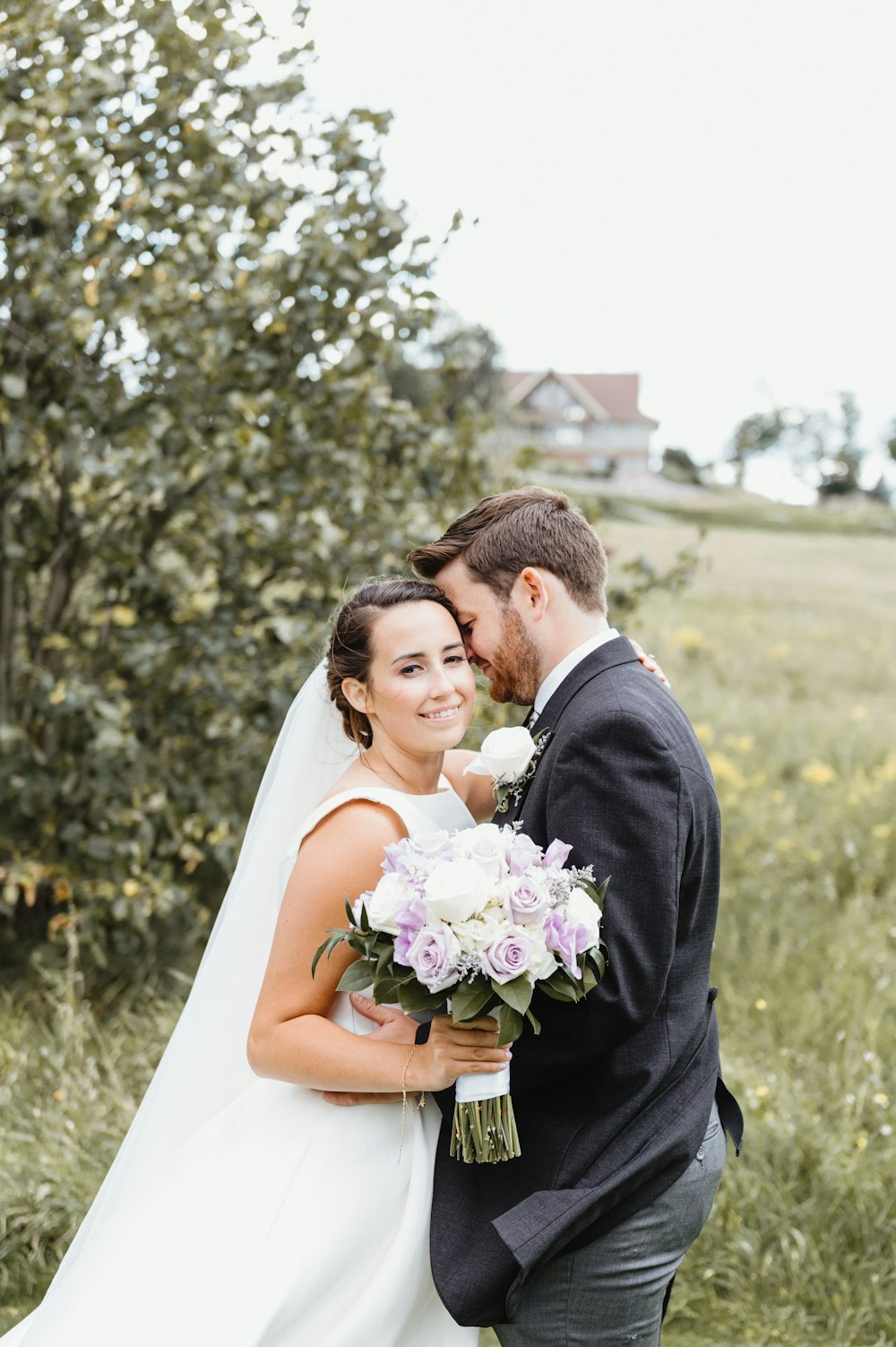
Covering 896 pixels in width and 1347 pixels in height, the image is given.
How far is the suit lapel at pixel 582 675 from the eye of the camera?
250 cm

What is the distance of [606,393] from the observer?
5172 centimetres

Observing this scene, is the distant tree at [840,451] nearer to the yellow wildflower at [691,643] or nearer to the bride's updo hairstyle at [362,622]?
the yellow wildflower at [691,643]

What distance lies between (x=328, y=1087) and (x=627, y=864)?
0.79 meters

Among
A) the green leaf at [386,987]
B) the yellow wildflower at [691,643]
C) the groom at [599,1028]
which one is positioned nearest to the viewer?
the green leaf at [386,987]

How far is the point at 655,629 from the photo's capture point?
14992 millimetres

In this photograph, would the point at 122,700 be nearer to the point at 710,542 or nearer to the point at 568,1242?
the point at 568,1242

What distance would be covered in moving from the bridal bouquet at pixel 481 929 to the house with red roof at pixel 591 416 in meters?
45.7

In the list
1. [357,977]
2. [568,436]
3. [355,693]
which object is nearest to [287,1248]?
[357,977]

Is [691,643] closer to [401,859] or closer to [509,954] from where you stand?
[401,859]

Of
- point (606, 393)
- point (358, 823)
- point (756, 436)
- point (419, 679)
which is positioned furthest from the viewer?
point (606, 393)

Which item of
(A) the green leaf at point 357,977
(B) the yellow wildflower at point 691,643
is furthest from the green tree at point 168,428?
(B) the yellow wildflower at point 691,643

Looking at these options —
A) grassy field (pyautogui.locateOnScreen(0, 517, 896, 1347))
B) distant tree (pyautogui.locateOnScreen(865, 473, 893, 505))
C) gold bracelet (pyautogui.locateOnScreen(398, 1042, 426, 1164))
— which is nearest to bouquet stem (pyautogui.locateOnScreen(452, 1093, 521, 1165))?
gold bracelet (pyautogui.locateOnScreen(398, 1042, 426, 1164))

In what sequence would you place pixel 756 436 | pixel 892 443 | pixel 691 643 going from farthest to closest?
pixel 756 436 → pixel 892 443 → pixel 691 643

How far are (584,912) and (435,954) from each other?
0.25m
